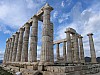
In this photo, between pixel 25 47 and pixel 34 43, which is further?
pixel 25 47

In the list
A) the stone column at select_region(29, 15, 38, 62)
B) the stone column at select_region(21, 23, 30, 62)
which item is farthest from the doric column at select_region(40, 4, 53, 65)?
the stone column at select_region(21, 23, 30, 62)

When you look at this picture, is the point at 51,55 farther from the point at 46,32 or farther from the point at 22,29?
the point at 22,29

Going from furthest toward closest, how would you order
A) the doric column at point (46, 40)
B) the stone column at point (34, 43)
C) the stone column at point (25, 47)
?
the stone column at point (25, 47) < the stone column at point (34, 43) < the doric column at point (46, 40)

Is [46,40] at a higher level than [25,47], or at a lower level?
higher

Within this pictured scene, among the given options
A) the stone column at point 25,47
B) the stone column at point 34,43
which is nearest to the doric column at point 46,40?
the stone column at point 34,43

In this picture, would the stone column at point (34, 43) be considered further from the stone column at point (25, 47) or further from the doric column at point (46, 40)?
the doric column at point (46, 40)

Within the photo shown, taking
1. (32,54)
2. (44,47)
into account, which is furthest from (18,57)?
(44,47)

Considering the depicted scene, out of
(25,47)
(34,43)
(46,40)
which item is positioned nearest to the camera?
(46,40)

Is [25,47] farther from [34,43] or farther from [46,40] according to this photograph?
[46,40]

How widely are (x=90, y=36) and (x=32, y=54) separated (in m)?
19.5

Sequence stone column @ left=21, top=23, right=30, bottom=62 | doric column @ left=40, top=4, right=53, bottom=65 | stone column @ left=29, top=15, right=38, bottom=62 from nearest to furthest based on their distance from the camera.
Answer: doric column @ left=40, top=4, right=53, bottom=65 < stone column @ left=29, top=15, right=38, bottom=62 < stone column @ left=21, top=23, right=30, bottom=62

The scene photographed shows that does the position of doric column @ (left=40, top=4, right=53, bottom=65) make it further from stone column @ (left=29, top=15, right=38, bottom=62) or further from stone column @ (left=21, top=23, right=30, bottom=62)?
stone column @ (left=21, top=23, right=30, bottom=62)

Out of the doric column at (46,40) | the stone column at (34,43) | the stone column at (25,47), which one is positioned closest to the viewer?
the doric column at (46,40)

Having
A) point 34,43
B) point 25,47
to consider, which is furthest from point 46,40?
point 25,47
